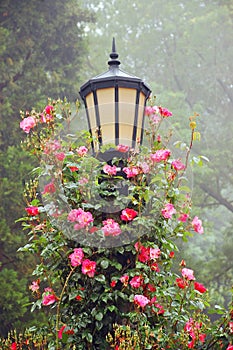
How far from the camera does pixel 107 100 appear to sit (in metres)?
2.34

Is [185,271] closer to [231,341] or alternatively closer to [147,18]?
[231,341]

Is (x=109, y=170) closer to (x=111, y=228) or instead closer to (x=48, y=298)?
(x=111, y=228)

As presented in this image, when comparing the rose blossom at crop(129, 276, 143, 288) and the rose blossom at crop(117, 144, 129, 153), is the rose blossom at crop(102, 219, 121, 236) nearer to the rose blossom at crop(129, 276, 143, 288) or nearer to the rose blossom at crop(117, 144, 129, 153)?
the rose blossom at crop(129, 276, 143, 288)

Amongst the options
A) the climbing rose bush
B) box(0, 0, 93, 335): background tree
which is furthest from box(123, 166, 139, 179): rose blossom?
box(0, 0, 93, 335): background tree

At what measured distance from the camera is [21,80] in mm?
6820

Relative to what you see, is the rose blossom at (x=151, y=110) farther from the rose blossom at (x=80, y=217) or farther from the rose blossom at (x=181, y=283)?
the rose blossom at (x=181, y=283)

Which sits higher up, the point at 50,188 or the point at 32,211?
the point at 50,188

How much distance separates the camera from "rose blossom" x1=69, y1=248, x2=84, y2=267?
2.19 metres

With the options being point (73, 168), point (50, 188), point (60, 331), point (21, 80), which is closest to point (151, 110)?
point (73, 168)

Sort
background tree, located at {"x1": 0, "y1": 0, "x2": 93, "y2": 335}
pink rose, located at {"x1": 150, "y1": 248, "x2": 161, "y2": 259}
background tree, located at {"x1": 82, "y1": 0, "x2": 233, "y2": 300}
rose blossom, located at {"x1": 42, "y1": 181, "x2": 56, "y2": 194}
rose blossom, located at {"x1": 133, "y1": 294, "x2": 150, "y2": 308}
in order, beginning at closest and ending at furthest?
1. rose blossom, located at {"x1": 133, "y1": 294, "x2": 150, "y2": 308}
2. pink rose, located at {"x1": 150, "y1": 248, "x2": 161, "y2": 259}
3. rose blossom, located at {"x1": 42, "y1": 181, "x2": 56, "y2": 194}
4. background tree, located at {"x1": 0, "y1": 0, "x2": 93, "y2": 335}
5. background tree, located at {"x1": 82, "y1": 0, "x2": 233, "y2": 300}

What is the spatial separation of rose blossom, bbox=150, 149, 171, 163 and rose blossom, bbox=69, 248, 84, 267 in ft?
1.79

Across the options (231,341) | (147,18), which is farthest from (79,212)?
(147,18)

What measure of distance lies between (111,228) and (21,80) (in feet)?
16.5

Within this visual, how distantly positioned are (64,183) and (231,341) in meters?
1.06
